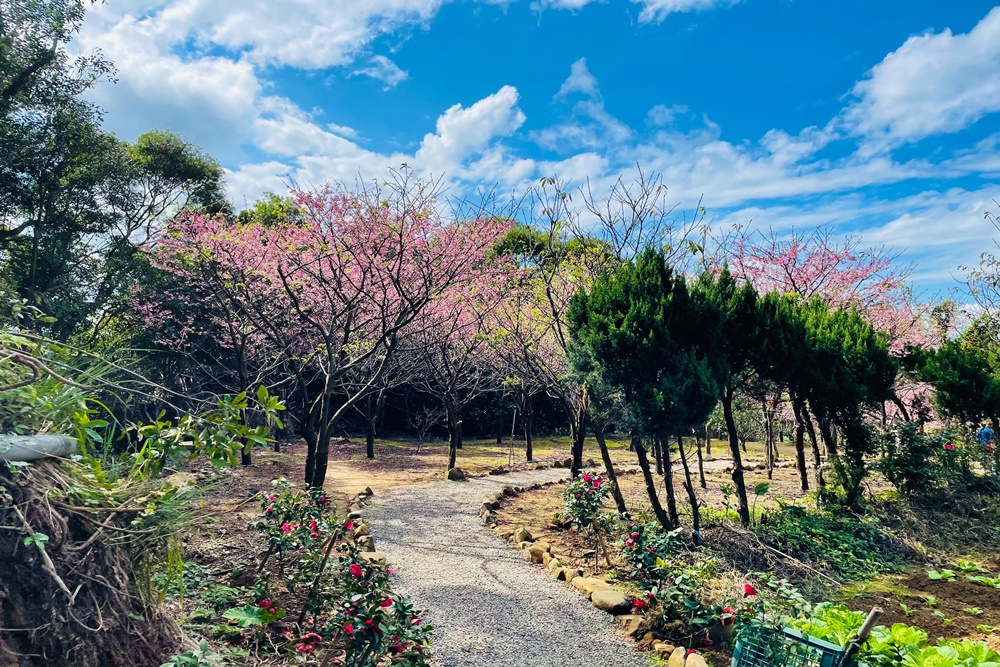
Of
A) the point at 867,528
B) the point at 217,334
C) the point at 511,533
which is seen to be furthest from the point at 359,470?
the point at 867,528

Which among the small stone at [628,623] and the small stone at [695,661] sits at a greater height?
the small stone at [695,661]

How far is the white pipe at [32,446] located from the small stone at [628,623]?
3.52m

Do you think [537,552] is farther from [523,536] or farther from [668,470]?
[668,470]

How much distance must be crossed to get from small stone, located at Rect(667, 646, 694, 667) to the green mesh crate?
683 millimetres

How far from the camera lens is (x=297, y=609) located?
3883 mm

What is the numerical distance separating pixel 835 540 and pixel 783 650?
404 cm

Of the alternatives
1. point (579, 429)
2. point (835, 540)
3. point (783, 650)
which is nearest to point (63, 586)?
point (783, 650)

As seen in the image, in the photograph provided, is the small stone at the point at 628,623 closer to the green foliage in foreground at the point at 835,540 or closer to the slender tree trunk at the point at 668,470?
the slender tree trunk at the point at 668,470

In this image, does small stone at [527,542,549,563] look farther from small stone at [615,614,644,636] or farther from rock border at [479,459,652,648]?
small stone at [615,614,644,636]

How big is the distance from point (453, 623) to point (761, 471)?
10718 mm

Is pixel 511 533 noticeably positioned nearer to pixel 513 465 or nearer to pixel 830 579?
pixel 830 579

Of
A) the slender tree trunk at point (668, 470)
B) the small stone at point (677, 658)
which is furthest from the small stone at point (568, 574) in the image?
the small stone at point (677, 658)

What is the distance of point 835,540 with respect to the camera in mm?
5984

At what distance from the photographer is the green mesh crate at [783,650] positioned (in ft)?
8.32
